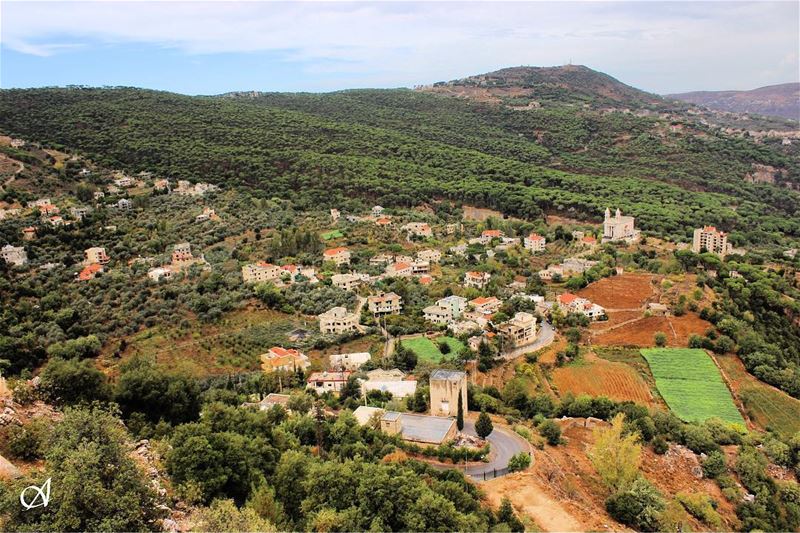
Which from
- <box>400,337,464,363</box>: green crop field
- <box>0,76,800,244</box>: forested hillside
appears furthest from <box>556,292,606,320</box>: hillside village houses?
<box>0,76,800,244</box>: forested hillside

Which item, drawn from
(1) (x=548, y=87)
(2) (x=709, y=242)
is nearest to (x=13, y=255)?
(2) (x=709, y=242)

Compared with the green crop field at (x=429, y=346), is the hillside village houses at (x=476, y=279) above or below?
above

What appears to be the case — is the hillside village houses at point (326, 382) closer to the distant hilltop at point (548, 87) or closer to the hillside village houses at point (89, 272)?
the hillside village houses at point (89, 272)

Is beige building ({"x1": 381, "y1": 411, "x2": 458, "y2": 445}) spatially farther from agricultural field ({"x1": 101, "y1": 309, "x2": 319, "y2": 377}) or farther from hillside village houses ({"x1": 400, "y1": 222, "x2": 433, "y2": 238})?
hillside village houses ({"x1": 400, "y1": 222, "x2": 433, "y2": 238})

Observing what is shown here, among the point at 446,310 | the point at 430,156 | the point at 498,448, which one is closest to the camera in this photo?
the point at 498,448

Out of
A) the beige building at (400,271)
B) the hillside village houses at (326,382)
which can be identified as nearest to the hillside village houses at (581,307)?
the beige building at (400,271)

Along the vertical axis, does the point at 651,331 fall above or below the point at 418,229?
below

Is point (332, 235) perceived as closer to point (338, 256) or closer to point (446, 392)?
point (338, 256)

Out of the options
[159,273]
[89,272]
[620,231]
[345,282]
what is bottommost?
[345,282]
